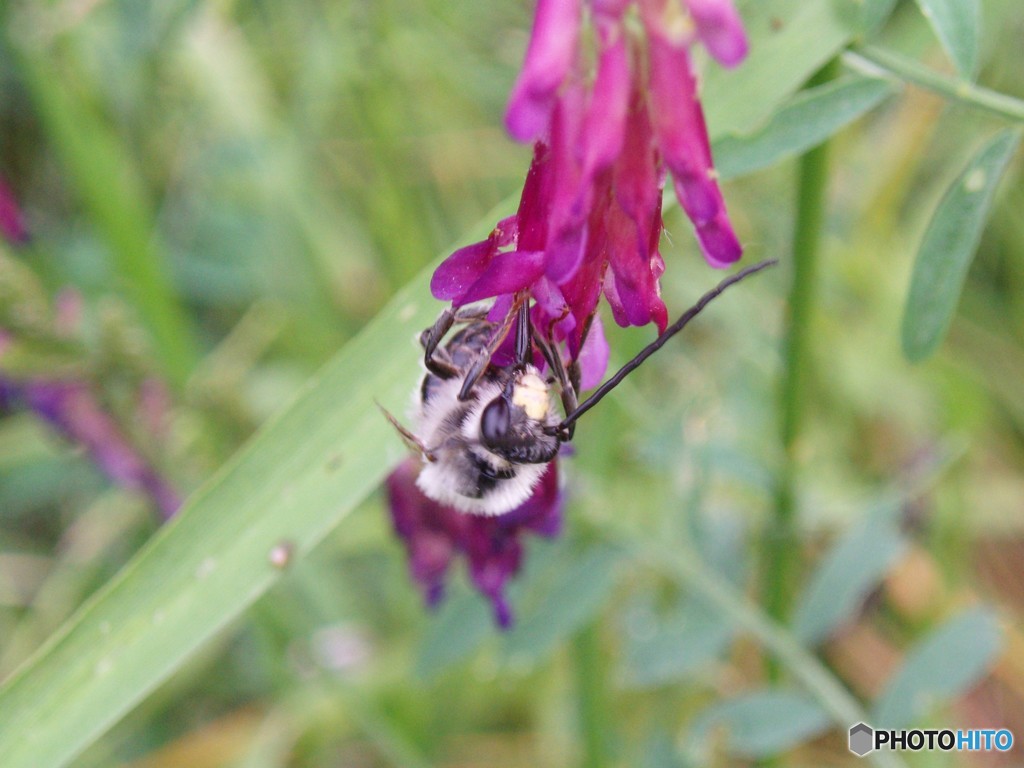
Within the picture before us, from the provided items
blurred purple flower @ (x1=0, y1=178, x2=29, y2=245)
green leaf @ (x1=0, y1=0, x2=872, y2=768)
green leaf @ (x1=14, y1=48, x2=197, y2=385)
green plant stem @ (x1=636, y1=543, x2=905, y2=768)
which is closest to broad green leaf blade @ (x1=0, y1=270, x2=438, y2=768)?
green leaf @ (x1=0, y1=0, x2=872, y2=768)

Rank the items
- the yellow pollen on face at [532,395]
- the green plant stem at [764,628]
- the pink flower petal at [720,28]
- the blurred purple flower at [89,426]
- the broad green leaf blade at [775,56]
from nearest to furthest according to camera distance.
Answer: the pink flower petal at [720,28] < the yellow pollen on face at [532,395] < the broad green leaf blade at [775,56] < the green plant stem at [764,628] < the blurred purple flower at [89,426]

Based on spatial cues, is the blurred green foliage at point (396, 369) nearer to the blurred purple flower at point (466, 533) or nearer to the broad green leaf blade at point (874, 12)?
the blurred purple flower at point (466, 533)

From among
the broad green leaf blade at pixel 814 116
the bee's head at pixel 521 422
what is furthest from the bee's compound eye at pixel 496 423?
the broad green leaf blade at pixel 814 116

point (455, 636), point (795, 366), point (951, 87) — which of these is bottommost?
point (455, 636)

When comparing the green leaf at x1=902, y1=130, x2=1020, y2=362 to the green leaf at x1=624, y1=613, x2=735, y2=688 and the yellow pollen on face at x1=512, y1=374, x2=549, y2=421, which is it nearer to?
the yellow pollen on face at x1=512, y1=374, x2=549, y2=421

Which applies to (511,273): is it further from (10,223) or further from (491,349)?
(10,223)

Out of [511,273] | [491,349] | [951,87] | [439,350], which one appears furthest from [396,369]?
[951,87]
